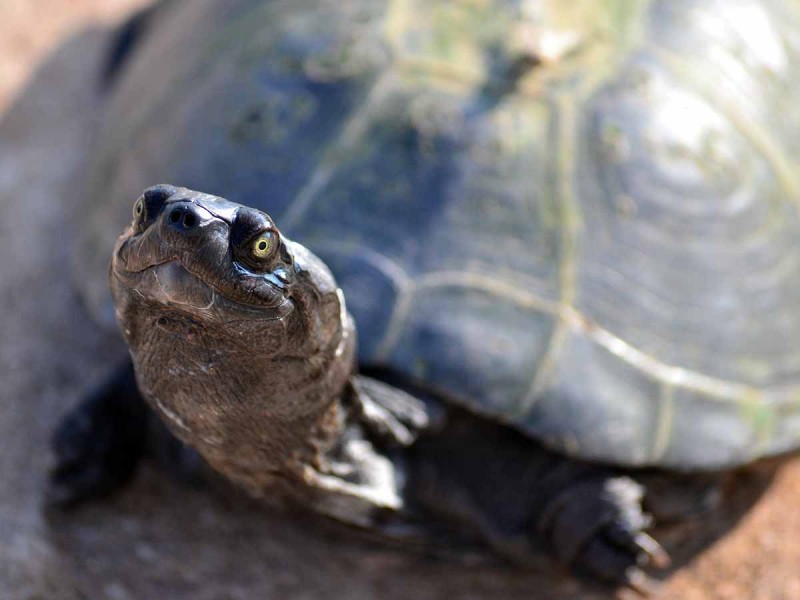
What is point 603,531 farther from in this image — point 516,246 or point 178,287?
point 178,287

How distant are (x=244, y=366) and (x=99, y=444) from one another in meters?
0.88

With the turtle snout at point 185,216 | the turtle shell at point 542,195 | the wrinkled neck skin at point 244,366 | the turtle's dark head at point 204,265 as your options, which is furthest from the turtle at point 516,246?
the turtle snout at point 185,216

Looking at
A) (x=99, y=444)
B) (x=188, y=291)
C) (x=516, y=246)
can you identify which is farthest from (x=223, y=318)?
(x=99, y=444)

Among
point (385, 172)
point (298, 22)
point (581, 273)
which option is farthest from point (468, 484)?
point (298, 22)

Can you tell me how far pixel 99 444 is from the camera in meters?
2.12

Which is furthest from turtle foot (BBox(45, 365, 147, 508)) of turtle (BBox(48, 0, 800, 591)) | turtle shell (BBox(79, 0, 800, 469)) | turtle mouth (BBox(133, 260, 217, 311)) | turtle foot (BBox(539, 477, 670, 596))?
turtle mouth (BBox(133, 260, 217, 311))

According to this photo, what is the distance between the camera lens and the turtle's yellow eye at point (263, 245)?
1.20 metres

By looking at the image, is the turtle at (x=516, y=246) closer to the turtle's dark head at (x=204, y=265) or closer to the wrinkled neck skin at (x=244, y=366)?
the wrinkled neck skin at (x=244, y=366)

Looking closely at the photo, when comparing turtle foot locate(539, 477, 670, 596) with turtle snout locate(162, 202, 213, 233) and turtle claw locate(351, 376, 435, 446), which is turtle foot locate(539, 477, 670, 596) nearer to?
turtle claw locate(351, 376, 435, 446)

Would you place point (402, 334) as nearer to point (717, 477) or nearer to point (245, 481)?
point (245, 481)

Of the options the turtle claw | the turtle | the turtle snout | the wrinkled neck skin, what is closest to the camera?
the turtle snout

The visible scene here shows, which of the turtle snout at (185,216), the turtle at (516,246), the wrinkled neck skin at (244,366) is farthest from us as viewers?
the turtle at (516,246)

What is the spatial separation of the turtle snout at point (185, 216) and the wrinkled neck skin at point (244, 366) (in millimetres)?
65

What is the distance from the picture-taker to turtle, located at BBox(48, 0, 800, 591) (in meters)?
1.91
